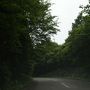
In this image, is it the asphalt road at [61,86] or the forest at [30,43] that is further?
the asphalt road at [61,86]

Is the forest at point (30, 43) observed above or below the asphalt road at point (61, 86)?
above

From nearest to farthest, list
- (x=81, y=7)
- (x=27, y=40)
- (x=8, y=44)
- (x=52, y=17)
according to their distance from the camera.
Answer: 1. (x=8, y=44)
2. (x=27, y=40)
3. (x=52, y=17)
4. (x=81, y=7)

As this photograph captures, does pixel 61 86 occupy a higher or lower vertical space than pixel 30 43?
lower

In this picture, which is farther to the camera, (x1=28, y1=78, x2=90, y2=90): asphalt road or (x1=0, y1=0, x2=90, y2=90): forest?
(x1=28, y1=78, x2=90, y2=90): asphalt road

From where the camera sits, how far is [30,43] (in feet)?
114

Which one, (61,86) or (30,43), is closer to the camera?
(61,86)

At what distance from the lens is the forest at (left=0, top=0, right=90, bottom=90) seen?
1823cm

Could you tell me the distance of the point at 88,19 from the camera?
162 feet

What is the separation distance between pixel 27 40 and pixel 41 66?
66.9m

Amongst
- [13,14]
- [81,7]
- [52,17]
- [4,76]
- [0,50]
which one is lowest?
[4,76]

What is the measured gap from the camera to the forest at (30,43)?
59.8ft

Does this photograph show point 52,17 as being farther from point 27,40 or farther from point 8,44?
point 8,44

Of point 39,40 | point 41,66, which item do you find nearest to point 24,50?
point 39,40

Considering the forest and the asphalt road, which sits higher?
the forest
